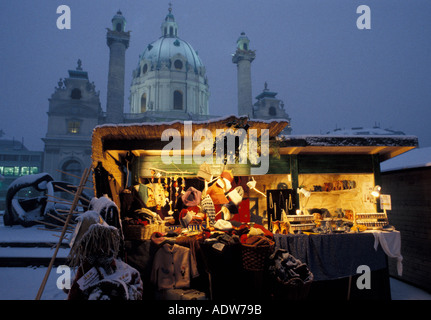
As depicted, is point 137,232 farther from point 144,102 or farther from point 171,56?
point 171,56

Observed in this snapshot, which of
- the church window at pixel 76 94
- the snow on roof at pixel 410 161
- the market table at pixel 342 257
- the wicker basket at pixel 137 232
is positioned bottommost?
the market table at pixel 342 257

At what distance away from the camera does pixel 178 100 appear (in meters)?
51.5

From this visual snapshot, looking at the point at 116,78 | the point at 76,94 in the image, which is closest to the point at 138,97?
the point at 76,94

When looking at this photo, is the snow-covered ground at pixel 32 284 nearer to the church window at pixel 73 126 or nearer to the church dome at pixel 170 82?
the church window at pixel 73 126

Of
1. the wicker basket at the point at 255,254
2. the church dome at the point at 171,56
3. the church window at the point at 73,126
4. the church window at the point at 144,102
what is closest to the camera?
the wicker basket at the point at 255,254

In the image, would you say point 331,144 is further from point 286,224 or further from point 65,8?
point 65,8

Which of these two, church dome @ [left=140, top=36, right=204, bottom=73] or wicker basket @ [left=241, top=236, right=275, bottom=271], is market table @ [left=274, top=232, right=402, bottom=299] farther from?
church dome @ [left=140, top=36, right=204, bottom=73]

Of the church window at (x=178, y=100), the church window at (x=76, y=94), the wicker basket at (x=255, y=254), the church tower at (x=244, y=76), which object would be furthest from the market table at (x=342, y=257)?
the church window at (x=178, y=100)

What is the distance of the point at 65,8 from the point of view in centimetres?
598

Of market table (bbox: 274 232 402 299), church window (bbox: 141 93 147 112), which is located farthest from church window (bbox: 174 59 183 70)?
market table (bbox: 274 232 402 299)

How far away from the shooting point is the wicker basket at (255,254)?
508 centimetres

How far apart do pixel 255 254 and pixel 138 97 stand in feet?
173

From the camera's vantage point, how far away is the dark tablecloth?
5699 millimetres

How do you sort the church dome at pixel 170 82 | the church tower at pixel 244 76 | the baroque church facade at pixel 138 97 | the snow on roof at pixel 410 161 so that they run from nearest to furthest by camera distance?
the snow on roof at pixel 410 161 < the baroque church facade at pixel 138 97 < the church tower at pixel 244 76 < the church dome at pixel 170 82
